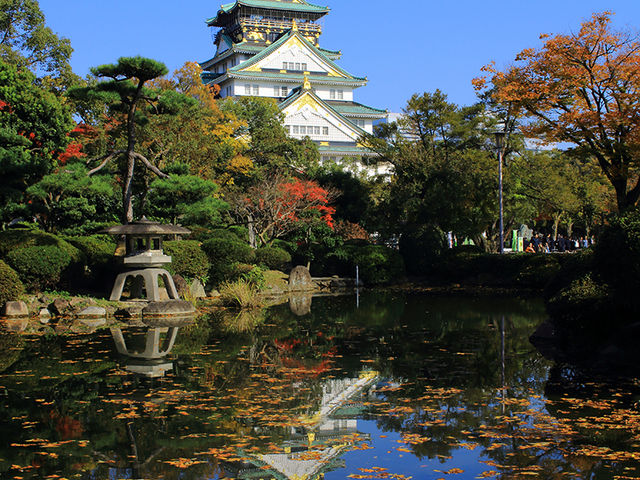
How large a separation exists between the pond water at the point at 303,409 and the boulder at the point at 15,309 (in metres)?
2.83

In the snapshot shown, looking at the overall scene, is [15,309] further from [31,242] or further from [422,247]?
[422,247]

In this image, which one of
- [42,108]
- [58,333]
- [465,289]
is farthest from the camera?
[465,289]

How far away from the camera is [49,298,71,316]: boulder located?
16834 millimetres

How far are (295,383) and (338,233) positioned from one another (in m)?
20.6

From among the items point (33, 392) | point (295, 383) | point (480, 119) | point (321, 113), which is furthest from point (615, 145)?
point (321, 113)

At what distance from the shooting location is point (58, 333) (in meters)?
14.0

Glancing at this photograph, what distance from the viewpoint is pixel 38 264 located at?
17359mm

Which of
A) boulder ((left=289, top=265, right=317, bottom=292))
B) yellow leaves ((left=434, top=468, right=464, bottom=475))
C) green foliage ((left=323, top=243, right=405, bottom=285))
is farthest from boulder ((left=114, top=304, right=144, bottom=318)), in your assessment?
green foliage ((left=323, top=243, right=405, bottom=285))

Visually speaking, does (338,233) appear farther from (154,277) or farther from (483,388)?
(483,388)

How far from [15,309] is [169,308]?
3.37 meters

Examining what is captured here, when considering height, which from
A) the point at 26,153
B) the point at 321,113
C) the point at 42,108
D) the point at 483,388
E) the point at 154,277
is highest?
the point at 321,113

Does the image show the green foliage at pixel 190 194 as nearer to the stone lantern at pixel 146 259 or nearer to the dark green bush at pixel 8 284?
the stone lantern at pixel 146 259

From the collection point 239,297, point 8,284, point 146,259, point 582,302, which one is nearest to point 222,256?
point 239,297

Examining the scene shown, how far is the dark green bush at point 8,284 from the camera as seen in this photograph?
1659 centimetres
